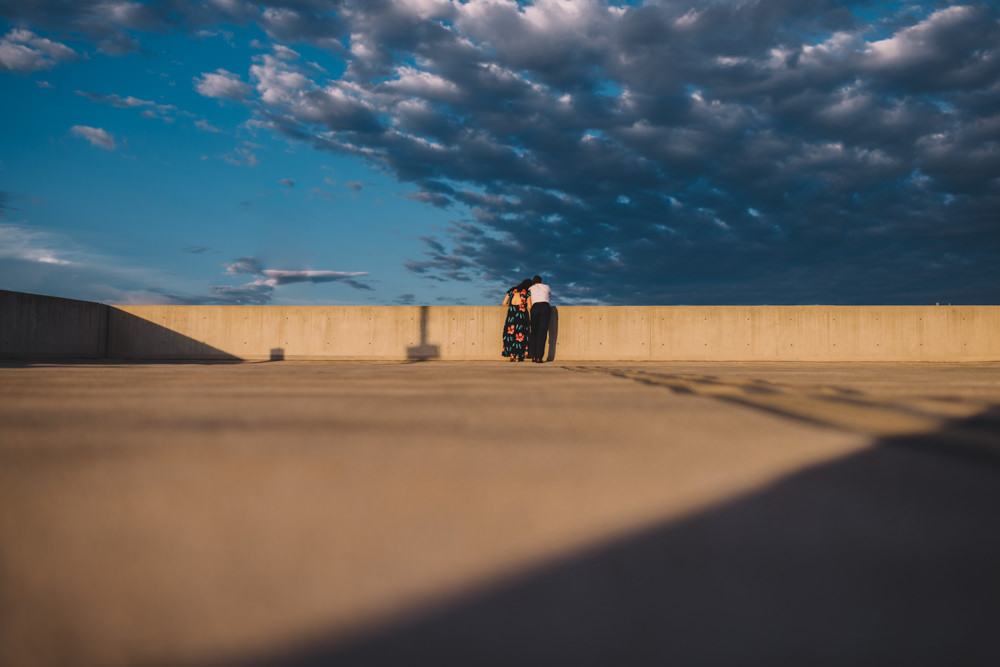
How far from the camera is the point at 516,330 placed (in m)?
11.5

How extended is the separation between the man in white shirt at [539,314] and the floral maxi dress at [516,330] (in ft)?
0.93

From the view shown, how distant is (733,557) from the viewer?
0.59m

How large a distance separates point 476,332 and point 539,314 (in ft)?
7.94

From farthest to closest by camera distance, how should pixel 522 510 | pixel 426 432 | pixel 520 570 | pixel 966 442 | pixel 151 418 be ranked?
pixel 151 418, pixel 426 432, pixel 966 442, pixel 522 510, pixel 520 570

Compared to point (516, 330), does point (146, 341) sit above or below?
below

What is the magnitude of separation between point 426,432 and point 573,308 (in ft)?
38.3

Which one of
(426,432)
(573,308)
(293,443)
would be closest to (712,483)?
(426,432)

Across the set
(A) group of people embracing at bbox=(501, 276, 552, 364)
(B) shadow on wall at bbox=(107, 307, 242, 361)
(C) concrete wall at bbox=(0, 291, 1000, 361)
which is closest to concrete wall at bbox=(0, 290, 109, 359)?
(C) concrete wall at bbox=(0, 291, 1000, 361)

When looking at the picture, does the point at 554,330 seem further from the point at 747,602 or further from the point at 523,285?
the point at 747,602

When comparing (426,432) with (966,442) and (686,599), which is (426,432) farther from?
(966,442)

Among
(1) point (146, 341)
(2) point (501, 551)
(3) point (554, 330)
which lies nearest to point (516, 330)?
(3) point (554, 330)

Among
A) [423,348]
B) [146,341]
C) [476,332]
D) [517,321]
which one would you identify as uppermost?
[517,321]

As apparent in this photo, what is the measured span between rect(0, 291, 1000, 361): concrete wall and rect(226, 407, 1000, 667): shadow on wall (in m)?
11.8

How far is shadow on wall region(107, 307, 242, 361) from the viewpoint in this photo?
1334 cm
